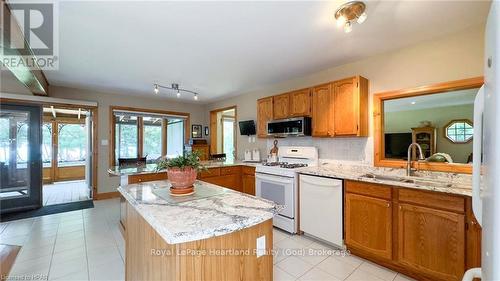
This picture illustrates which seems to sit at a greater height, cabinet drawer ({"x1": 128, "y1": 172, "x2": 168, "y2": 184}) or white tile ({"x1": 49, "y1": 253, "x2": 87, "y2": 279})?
cabinet drawer ({"x1": 128, "y1": 172, "x2": 168, "y2": 184})

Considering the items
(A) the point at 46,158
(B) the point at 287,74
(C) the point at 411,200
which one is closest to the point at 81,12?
(B) the point at 287,74

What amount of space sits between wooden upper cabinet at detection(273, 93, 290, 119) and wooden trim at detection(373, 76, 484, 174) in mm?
1286

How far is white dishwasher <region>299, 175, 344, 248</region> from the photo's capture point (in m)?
2.51

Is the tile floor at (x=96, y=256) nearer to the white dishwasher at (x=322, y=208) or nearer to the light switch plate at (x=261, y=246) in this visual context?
the white dishwasher at (x=322, y=208)

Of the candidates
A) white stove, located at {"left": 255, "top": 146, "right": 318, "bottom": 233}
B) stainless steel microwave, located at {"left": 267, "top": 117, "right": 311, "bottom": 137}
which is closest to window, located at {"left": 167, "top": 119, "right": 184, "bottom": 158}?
stainless steel microwave, located at {"left": 267, "top": 117, "right": 311, "bottom": 137}

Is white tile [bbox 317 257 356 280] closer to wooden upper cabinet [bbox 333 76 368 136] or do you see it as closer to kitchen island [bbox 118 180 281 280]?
kitchen island [bbox 118 180 281 280]

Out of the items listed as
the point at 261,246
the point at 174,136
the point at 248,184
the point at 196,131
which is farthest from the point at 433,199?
the point at 174,136

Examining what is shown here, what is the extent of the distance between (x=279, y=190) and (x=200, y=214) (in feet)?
6.97

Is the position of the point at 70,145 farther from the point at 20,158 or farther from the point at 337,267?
the point at 337,267

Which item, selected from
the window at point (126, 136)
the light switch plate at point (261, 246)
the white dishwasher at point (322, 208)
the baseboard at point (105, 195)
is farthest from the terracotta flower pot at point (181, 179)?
the window at point (126, 136)

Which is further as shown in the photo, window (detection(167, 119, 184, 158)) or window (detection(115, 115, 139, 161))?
window (detection(167, 119, 184, 158))

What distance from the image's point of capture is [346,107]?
111 inches

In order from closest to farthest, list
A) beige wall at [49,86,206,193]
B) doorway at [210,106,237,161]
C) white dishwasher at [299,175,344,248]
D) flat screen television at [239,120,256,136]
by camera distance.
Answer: white dishwasher at [299,175,344,248] < beige wall at [49,86,206,193] < flat screen television at [239,120,256,136] < doorway at [210,106,237,161]

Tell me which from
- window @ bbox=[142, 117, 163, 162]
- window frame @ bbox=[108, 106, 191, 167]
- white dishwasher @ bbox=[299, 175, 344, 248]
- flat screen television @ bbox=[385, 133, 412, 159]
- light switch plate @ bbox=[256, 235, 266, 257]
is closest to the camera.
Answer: light switch plate @ bbox=[256, 235, 266, 257]
